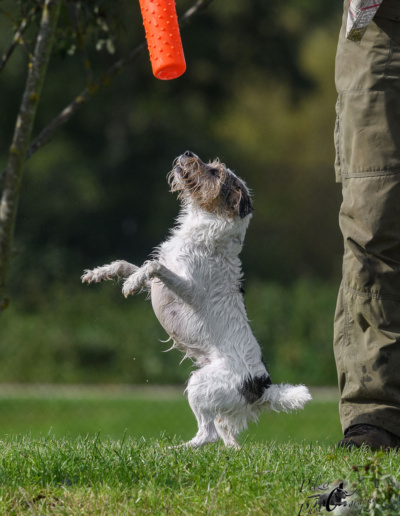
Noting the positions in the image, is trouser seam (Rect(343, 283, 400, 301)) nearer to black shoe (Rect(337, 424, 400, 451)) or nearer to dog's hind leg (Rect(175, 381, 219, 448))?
black shoe (Rect(337, 424, 400, 451))

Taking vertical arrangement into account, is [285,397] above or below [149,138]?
above

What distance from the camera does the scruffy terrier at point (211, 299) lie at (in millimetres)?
4438

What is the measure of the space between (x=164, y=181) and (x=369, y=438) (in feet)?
49.5

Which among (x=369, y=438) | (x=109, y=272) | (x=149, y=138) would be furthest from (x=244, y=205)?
(x=149, y=138)

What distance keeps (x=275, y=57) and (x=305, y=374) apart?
9.34 m

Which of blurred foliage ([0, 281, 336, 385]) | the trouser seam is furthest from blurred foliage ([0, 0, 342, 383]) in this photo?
the trouser seam

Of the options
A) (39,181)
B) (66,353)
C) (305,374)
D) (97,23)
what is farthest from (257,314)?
(97,23)

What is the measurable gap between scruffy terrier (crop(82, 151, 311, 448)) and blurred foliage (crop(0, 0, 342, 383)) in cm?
996

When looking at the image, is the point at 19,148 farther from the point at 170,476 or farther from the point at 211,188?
the point at 170,476

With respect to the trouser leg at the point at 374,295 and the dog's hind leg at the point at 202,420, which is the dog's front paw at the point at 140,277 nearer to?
the dog's hind leg at the point at 202,420

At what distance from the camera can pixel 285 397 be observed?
14.6ft

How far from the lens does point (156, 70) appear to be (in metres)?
4.04

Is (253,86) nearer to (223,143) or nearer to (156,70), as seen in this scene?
(223,143)

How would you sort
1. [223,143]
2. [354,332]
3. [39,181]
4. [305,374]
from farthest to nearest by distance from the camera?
[223,143], [39,181], [305,374], [354,332]
